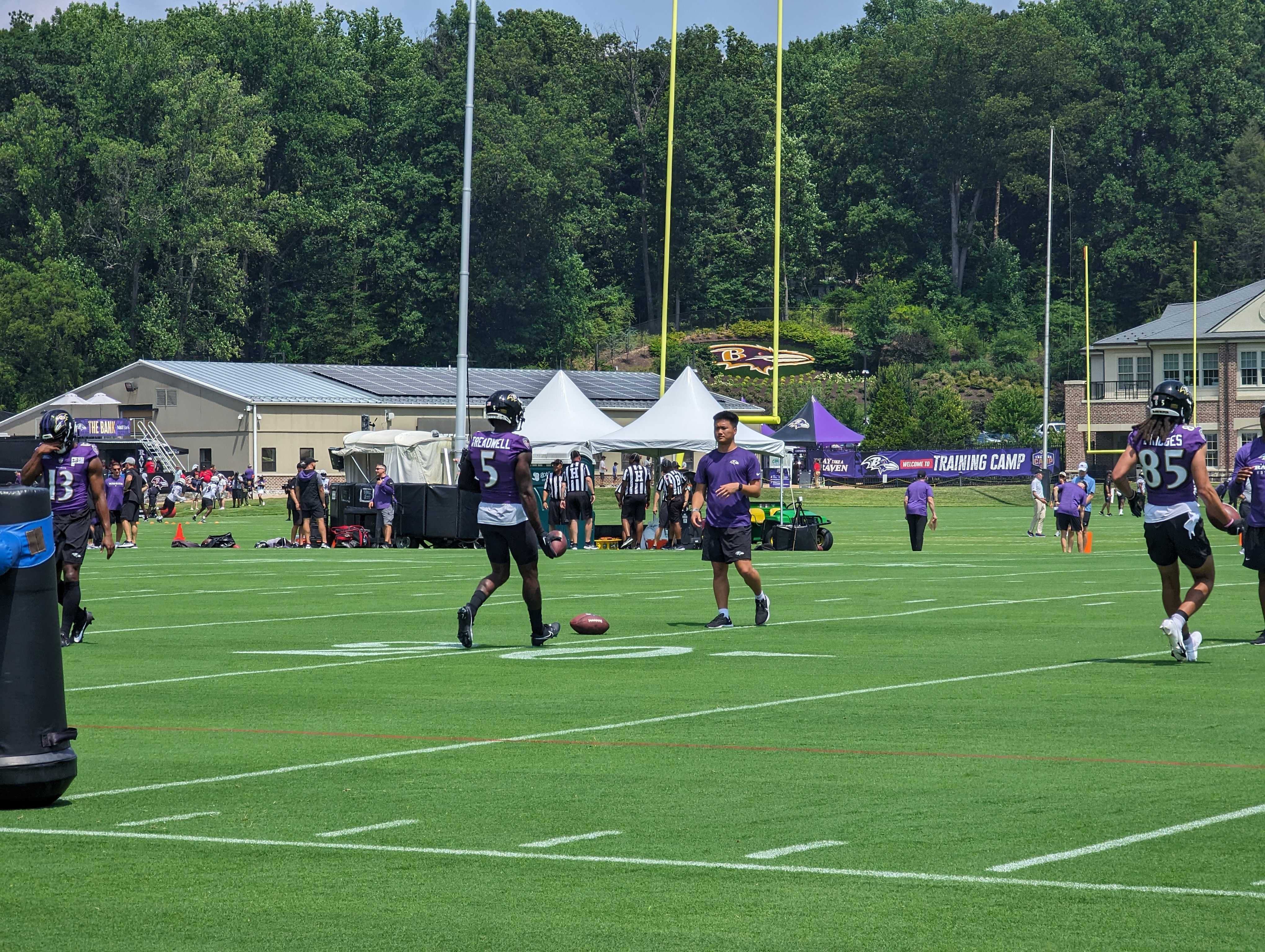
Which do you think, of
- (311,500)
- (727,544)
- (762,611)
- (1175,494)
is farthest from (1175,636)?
(311,500)

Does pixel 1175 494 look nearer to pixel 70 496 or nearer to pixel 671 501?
pixel 70 496

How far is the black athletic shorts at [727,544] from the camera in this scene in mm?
16828

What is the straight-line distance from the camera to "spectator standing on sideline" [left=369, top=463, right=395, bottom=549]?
3867cm

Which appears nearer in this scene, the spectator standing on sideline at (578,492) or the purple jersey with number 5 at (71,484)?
the purple jersey with number 5 at (71,484)

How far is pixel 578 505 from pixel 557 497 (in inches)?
18.0

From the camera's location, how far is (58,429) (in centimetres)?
1526

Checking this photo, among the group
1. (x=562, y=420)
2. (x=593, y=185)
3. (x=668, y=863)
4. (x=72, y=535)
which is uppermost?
(x=593, y=185)

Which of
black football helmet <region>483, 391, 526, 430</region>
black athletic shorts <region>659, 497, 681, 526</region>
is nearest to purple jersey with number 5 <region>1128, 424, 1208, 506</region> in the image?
black football helmet <region>483, 391, 526, 430</region>

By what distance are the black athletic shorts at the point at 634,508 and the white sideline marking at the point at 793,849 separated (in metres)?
31.1

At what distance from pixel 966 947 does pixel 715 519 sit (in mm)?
11427

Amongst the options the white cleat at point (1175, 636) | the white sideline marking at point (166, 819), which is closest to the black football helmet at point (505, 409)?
the white cleat at point (1175, 636)

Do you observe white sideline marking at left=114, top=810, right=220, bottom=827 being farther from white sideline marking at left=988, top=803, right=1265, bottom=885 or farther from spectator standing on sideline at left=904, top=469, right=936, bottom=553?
spectator standing on sideline at left=904, top=469, right=936, bottom=553

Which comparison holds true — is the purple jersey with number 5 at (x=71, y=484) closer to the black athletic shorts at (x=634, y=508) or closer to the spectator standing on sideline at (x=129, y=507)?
the spectator standing on sideline at (x=129, y=507)

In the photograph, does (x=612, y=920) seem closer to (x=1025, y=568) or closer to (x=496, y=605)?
(x=496, y=605)
